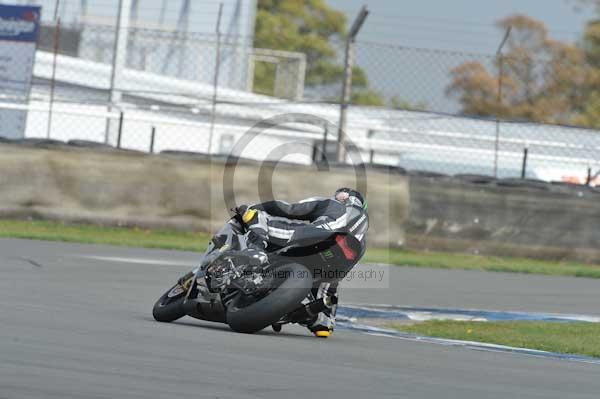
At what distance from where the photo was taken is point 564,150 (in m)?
27.1

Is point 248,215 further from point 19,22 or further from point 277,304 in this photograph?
point 19,22

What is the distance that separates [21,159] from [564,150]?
13233mm

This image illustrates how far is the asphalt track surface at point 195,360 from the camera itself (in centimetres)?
616

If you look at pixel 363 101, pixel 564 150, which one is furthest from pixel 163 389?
pixel 363 101

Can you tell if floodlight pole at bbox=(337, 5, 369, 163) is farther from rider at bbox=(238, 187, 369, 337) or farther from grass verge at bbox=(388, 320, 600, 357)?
rider at bbox=(238, 187, 369, 337)

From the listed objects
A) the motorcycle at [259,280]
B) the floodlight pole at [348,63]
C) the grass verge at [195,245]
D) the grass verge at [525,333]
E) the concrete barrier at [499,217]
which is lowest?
the grass verge at [525,333]

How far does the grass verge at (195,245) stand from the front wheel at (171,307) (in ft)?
23.6

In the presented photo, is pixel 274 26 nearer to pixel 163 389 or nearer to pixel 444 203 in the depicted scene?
pixel 444 203

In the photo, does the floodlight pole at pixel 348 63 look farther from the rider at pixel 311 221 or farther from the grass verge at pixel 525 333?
the rider at pixel 311 221

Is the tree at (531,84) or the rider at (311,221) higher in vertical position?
the tree at (531,84)

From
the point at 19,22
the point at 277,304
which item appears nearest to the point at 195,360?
the point at 277,304

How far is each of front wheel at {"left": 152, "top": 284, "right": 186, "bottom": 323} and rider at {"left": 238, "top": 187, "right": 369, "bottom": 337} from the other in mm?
703

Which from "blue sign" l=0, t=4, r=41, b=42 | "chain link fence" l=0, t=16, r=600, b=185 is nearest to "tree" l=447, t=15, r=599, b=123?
"chain link fence" l=0, t=16, r=600, b=185

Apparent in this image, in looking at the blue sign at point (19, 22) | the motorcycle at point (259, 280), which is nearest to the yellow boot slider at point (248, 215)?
the motorcycle at point (259, 280)
